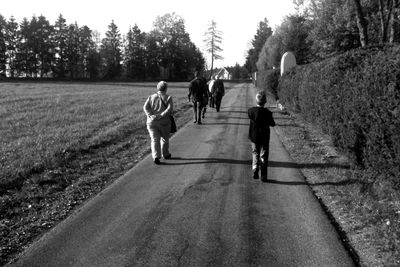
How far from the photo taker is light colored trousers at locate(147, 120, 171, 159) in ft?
27.0

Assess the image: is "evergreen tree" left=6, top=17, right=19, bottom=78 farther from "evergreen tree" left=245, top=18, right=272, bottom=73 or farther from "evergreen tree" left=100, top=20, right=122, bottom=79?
"evergreen tree" left=245, top=18, right=272, bottom=73

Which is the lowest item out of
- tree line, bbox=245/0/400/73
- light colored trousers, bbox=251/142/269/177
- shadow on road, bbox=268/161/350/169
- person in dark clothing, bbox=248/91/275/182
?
shadow on road, bbox=268/161/350/169

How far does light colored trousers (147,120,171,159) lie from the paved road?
55 centimetres

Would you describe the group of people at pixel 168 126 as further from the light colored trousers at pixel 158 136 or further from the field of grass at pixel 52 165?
the field of grass at pixel 52 165

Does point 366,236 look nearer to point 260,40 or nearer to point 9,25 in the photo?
point 9,25

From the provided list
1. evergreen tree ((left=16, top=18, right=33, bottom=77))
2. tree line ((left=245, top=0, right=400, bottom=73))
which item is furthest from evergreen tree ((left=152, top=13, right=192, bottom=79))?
tree line ((left=245, top=0, right=400, bottom=73))

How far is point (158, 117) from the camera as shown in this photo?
823 centimetres

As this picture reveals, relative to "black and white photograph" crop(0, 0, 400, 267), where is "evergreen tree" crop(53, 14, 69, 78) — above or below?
above

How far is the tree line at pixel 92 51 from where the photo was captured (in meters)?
78.5

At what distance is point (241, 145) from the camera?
1018 centimetres

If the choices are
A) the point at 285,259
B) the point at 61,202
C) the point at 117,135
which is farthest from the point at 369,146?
the point at 117,135

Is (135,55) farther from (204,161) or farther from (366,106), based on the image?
(366,106)

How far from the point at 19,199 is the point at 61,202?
2.56 feet

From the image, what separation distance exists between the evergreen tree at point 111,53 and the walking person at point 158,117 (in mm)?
77321
